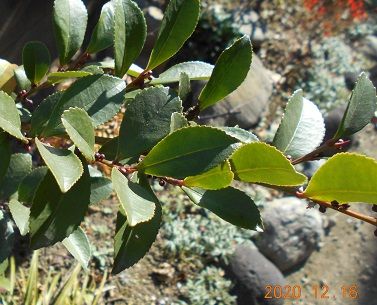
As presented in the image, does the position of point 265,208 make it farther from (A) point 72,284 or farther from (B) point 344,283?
(A) point 72,284

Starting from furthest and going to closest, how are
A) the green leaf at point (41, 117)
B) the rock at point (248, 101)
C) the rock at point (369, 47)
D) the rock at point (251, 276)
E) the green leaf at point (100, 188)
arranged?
1. the rock at point (369, 47)
2. the rock at point (248, 101)
3. the rock at point (251, 276)
4. the green leaf at point (100, 188)
5. the green leaf at point (41, 117)

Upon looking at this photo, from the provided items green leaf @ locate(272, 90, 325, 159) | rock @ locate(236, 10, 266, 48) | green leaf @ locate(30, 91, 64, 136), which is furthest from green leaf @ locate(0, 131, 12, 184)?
rock @ locate(236, 10, 266, 48)

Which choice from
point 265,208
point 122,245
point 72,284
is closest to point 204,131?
point 122,245

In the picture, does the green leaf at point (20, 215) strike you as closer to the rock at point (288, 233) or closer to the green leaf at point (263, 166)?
the green leaf at point (263, 166)

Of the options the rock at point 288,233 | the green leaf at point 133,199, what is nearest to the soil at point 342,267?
the rock at point 288,233

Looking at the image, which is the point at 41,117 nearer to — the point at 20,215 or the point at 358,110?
the point at 20,215

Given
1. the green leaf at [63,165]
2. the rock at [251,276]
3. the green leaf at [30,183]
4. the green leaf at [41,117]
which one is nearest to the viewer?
the green leaf at [63,165]
